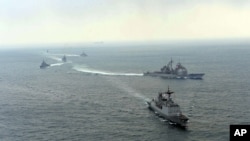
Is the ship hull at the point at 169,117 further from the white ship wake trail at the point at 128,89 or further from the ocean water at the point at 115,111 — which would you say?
the white ship wake trail at the point at 128,89

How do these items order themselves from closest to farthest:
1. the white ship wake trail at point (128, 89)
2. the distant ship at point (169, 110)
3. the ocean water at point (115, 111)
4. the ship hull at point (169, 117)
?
1. the ocean water at point (115, 111)
2. the ship hull at point (169, 117)
3. the distant ship at point (169, 110)
4. the white ship wake trail at point (128, 89)

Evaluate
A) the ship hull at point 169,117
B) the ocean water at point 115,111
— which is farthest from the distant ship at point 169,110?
the ocean water at point 115,111

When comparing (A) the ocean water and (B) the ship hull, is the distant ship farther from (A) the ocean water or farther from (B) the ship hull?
(A) the ocean water

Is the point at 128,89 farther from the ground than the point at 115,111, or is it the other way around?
the point at 128,89

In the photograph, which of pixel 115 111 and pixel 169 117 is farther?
pixel 115 111

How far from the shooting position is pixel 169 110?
112 metres

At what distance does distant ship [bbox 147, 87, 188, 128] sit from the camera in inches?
4192

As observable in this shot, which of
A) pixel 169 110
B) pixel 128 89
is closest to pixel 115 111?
pixel 169 110

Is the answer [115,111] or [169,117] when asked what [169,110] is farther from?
[115,111]

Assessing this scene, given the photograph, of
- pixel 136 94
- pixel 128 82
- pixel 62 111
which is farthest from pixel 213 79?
pixel 62 111

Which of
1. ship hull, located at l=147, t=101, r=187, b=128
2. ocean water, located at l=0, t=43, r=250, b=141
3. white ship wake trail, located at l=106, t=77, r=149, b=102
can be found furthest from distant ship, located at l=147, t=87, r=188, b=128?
white ship wake trail, located at l=106, t=77, r=149, b=102

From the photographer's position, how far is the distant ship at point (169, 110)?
106475mm

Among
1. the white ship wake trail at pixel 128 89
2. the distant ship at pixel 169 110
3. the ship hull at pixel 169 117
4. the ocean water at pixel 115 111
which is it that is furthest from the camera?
the white ship wake trail at pixel 128 89

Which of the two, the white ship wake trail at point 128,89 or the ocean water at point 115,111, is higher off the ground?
the white ship wake trail at point 128,89
